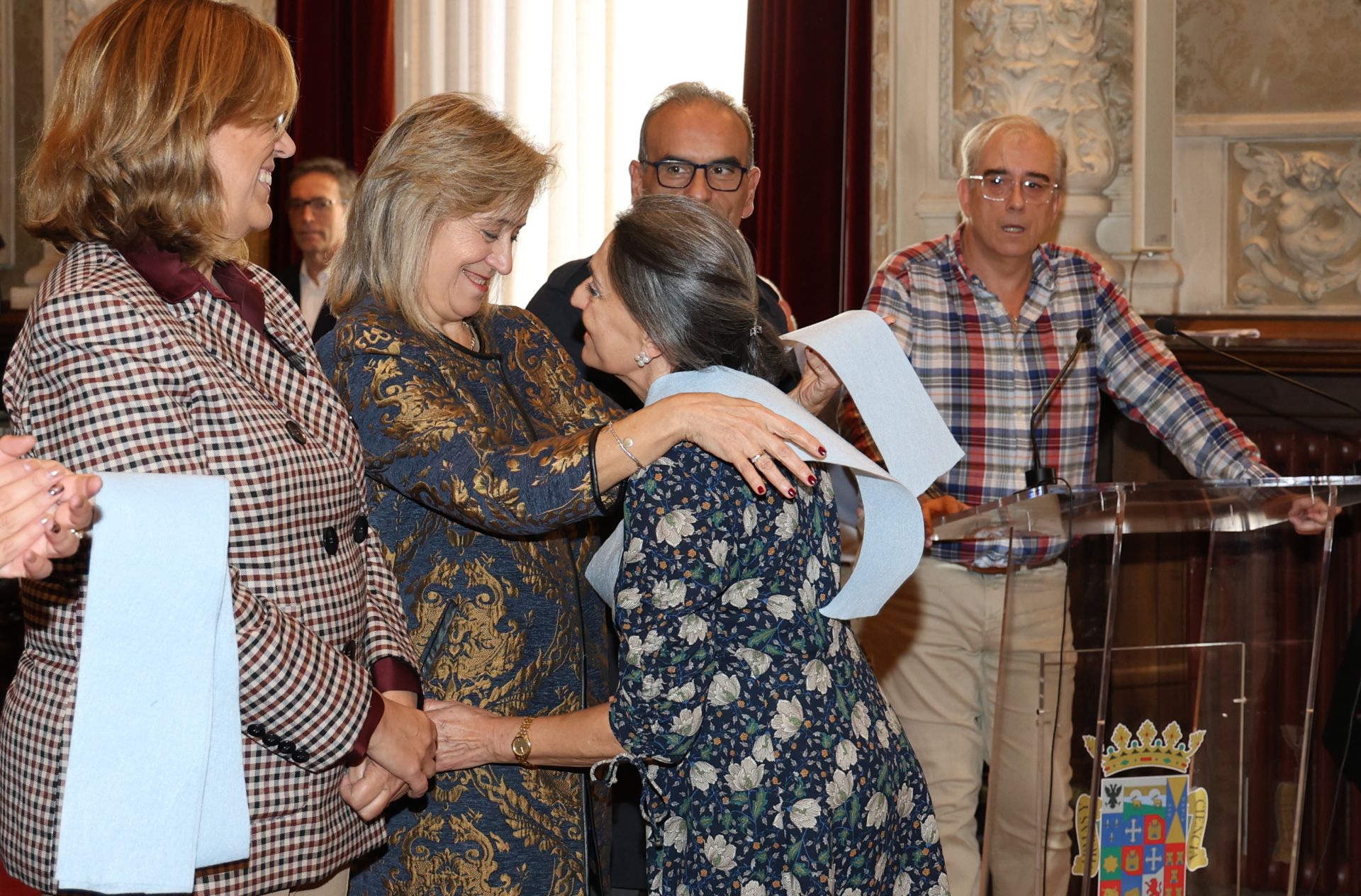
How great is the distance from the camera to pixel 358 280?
2090 millimetres

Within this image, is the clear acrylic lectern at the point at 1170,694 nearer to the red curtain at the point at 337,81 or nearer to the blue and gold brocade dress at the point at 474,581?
the blue and gold brocade dress at the point at 474,581

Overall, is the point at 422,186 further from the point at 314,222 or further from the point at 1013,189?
the point at 314,222

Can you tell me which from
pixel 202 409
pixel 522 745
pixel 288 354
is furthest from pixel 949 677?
pixel 202 409

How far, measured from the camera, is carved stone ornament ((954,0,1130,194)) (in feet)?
13.2

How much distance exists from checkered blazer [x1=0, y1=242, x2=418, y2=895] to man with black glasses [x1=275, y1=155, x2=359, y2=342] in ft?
9.98

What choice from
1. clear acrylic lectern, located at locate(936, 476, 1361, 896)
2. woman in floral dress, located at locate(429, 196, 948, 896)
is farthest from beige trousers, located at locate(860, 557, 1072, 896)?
woman in floral dress, located at locate(429, 196, 948, 896)

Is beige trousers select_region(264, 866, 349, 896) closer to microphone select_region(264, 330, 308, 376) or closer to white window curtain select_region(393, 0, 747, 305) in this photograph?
microphone select_region(264, 330, 308, 376)

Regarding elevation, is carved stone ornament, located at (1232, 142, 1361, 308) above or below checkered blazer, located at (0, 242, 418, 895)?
above

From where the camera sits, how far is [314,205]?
183 inches

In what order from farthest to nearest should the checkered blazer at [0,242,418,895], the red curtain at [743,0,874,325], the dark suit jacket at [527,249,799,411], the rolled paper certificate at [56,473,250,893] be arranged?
the red curtain at [743,0,874,325] < the dark suit jacket at [527,249,799,411] < the checkered blazer at [0,242,418,895] < the rolled paper certificate at [56,473,250,893]

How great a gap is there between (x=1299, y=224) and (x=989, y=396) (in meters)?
1.41

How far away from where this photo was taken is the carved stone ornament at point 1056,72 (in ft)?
13.2

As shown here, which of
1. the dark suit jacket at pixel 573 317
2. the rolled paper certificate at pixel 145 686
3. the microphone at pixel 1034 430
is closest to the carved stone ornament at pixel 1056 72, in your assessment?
the microphone at pixel 1034 430

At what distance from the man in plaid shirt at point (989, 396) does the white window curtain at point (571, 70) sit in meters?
1.64
